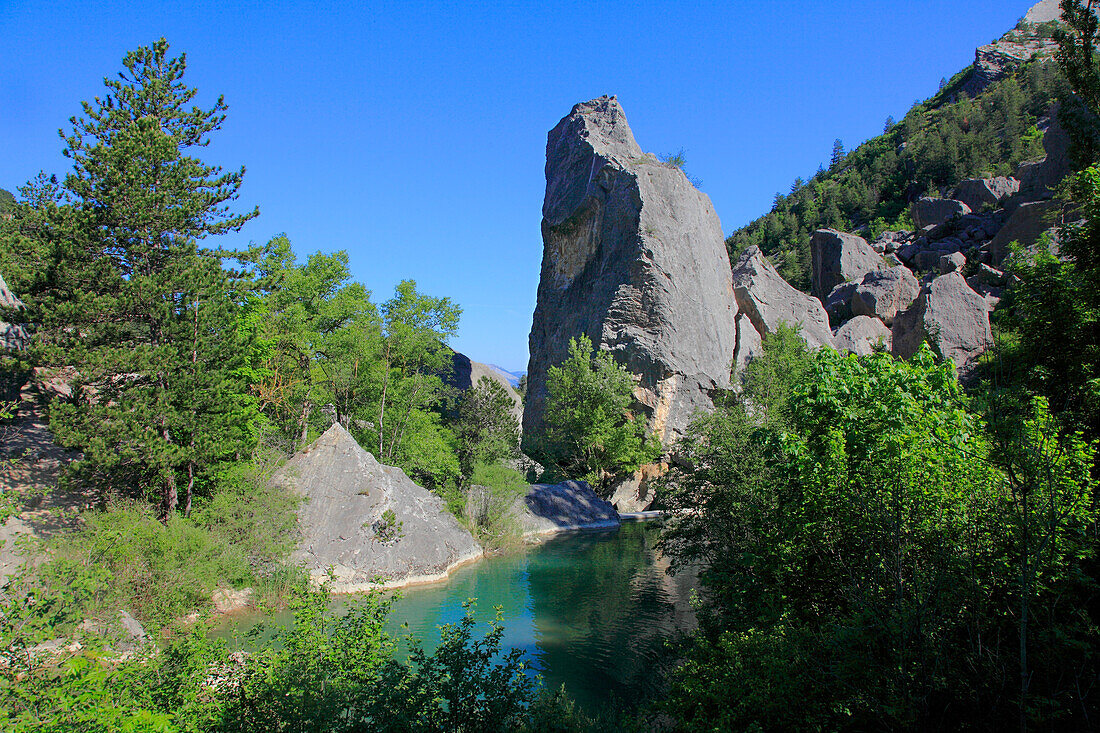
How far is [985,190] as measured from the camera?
60188 millimetres

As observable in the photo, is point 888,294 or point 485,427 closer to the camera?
point 485,427

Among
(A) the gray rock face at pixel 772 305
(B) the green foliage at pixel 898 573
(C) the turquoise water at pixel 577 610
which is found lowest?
(C) the turquoise water at pixel 577 610

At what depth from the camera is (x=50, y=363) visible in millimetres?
15633

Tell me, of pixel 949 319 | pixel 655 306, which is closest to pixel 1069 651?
pixel 655 306

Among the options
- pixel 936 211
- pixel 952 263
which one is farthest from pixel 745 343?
pixel 936 211

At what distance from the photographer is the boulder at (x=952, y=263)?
52281 millimetres

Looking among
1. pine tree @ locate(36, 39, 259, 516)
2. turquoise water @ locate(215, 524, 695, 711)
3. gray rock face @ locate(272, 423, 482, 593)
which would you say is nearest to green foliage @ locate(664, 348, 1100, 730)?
turquoise water @ locate(215, 524, 695, 711)

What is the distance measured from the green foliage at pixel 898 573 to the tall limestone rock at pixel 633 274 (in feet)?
105

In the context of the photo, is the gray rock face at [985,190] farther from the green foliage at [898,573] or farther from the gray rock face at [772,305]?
the green foliage at [898,573]

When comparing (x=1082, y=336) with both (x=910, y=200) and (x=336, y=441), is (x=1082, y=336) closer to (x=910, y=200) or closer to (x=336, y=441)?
(x=336, y=441)

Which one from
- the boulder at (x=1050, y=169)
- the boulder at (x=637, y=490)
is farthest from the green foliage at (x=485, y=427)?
the boulder at (x=1050, y=169)

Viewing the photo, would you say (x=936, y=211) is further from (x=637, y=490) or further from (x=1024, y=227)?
(x=637, y=490)

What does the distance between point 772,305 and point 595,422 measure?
24168mm

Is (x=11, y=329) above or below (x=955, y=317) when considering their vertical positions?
below
